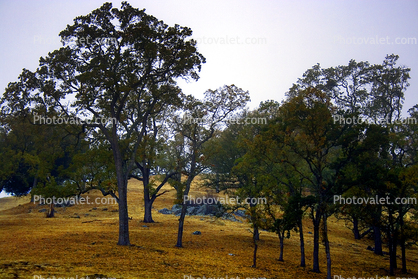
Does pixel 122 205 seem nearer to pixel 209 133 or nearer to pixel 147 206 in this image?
pixel 209 133

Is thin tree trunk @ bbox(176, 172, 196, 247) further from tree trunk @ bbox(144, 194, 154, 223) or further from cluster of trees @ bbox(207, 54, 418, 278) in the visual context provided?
tree trunk @ bbox(144, 194, 154, 223)

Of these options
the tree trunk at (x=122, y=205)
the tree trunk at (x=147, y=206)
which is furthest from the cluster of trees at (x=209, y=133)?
the tree trunk at (x=147, y=206)

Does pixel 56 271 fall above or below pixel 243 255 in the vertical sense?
above

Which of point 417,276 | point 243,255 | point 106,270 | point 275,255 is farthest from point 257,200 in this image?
point 417,276

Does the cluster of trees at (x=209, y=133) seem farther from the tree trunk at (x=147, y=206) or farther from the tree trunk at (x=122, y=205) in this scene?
the tree trunk at (x=147, y=206)

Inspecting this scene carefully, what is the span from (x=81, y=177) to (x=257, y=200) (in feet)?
42.9

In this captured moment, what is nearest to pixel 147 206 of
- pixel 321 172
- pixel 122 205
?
pixel 122 205

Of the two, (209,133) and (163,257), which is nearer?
(163,257)

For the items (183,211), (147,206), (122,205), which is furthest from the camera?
(147,206)

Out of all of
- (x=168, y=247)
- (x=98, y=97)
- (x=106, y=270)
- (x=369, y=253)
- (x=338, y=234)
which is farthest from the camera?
(x=338, y=234)

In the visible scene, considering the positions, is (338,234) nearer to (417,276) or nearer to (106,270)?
(417,276)

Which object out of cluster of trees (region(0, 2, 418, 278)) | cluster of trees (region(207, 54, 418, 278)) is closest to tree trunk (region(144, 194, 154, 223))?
cluster of trees (region(0, 2, 418, 278))

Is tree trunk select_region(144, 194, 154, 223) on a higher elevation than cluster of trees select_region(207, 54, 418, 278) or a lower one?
lower

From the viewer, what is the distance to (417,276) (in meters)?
19.7
